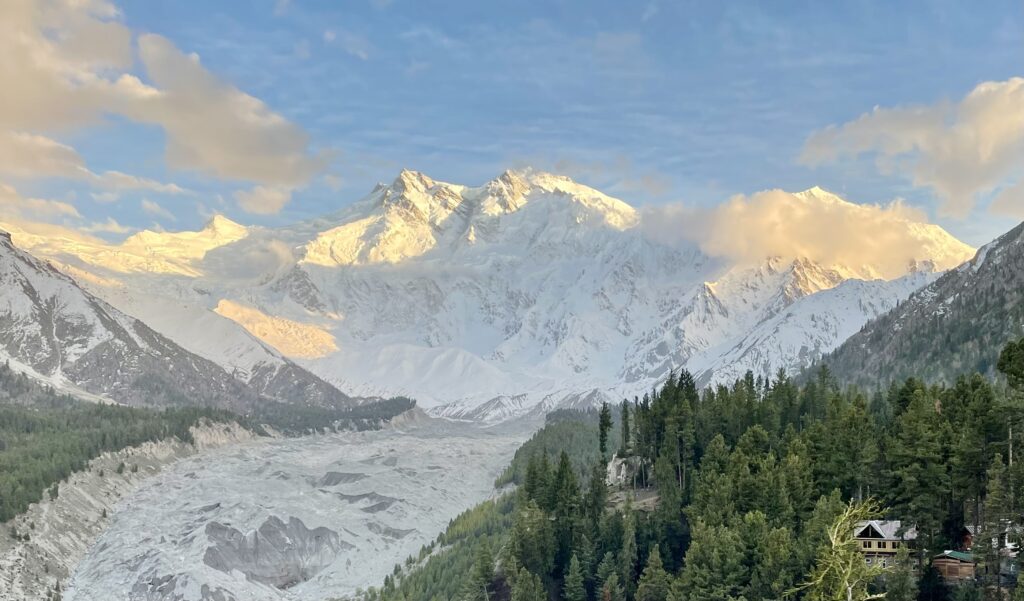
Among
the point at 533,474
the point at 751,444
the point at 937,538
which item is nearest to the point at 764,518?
the point at 937,538

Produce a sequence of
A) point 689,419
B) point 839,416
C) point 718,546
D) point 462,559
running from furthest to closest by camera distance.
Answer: point 462,559, point 689,419, point 839,416, point 718,546

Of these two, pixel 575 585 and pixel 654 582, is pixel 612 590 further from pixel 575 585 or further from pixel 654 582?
pixel 654 582

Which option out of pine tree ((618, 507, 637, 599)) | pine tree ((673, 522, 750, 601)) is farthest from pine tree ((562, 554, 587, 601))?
pine tree ((673, 522, 750, 601))

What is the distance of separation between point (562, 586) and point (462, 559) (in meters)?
51.9

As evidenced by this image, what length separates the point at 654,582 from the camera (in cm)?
12206

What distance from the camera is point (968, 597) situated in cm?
9388

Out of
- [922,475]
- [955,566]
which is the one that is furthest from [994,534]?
[922,475]

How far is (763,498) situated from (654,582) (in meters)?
15.0

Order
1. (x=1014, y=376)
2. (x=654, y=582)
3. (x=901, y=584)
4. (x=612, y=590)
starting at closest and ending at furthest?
1. (x=901, y=584)
2. (x=1014, y=376)
3. (x=654, y=582)
4. (x=612, y=590)

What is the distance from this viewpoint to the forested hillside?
101244 millimetres

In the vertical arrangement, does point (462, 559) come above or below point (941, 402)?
below

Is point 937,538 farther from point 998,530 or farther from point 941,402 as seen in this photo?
point 941,402

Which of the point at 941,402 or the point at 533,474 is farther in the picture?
the point at 533,474

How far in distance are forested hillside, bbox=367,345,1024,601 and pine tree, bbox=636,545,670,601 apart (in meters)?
0.24
